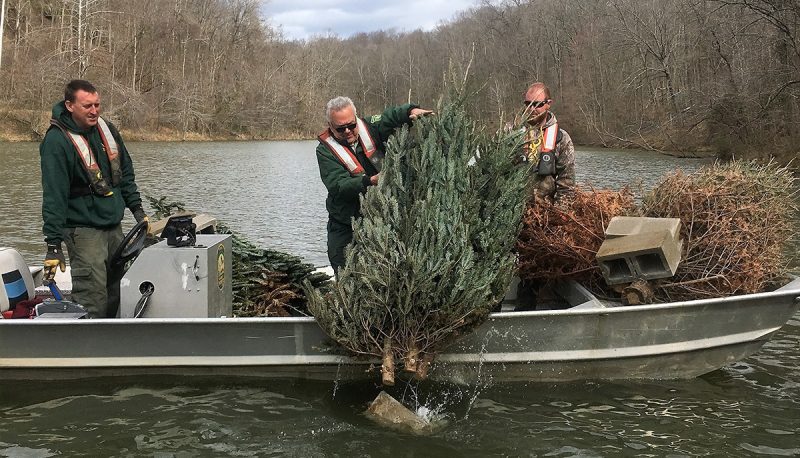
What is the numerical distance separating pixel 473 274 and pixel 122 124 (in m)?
54.2

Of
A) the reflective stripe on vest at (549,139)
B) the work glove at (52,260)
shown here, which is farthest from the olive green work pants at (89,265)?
the reflective stripe on vest at (549,139)

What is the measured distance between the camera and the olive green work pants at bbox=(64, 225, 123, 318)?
222 inches

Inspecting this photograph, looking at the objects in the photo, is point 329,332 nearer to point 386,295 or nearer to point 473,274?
point 386,295

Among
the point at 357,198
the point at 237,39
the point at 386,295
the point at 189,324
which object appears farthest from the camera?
the point at 237,39

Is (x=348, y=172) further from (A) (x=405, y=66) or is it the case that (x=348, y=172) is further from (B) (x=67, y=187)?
(A) (x=405, y=66)

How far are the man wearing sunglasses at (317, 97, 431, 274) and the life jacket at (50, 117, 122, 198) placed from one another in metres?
1.67

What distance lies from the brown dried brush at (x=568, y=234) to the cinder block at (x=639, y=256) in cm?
36

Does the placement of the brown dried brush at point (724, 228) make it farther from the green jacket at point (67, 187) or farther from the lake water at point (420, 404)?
the green jacket at point (67, 187)

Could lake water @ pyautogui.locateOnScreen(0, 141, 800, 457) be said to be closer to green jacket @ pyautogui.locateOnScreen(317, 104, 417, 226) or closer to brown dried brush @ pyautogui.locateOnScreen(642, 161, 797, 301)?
brown dried brush @ pyautogui.locateOnScreen(642, 161, 797, 301)

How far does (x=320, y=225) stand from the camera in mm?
16781

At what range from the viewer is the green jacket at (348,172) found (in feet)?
18.6

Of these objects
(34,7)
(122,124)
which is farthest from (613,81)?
(34,7)

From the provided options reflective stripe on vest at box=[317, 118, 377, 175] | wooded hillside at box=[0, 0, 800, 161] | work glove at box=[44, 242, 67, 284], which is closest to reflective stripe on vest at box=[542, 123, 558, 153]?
reflective stripe on vest at box=[317, 118, 377, 175]

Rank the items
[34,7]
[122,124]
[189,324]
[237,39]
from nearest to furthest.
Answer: [189,324] < [122,124] < [34,7] < [237,39]
